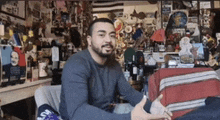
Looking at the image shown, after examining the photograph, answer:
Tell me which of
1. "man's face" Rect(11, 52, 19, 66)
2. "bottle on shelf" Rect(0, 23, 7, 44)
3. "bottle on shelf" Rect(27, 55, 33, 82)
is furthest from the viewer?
"bottle on shelf" Rect(27, 55, 33, 82)

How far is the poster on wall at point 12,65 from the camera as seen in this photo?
2188 mm

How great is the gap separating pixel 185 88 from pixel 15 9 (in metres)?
2.23

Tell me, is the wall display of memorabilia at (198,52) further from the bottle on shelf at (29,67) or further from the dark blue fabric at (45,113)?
the dark blue fabric at (45,113)

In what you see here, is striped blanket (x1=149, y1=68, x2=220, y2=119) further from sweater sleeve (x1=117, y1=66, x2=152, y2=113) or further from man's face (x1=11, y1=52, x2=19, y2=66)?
man's face (x1=11, y1=52, x2=19, y2=66)

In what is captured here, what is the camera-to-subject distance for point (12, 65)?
2334mm

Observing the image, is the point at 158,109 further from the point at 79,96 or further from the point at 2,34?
the point at 2,34

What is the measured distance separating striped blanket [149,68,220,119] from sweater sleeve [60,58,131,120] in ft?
3.43

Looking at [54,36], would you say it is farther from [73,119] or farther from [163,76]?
[73,119]

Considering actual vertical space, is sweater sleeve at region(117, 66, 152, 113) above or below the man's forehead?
below

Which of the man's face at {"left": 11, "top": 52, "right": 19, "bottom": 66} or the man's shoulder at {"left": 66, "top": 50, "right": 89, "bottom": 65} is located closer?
the man's shoulder at {"left": 66, "top": 50, "right": 89, "bottom": 65}

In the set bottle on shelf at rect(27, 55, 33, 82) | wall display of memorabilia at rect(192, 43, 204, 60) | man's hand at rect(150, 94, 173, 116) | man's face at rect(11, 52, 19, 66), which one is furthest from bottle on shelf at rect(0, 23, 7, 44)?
wall display of memorabilia at rect(192, 43, 204, 60)

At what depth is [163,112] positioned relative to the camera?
4.06ft

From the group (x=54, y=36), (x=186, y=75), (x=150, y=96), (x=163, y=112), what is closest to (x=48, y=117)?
→ (x=163, y=112)

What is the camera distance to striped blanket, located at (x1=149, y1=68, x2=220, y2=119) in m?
2.04
